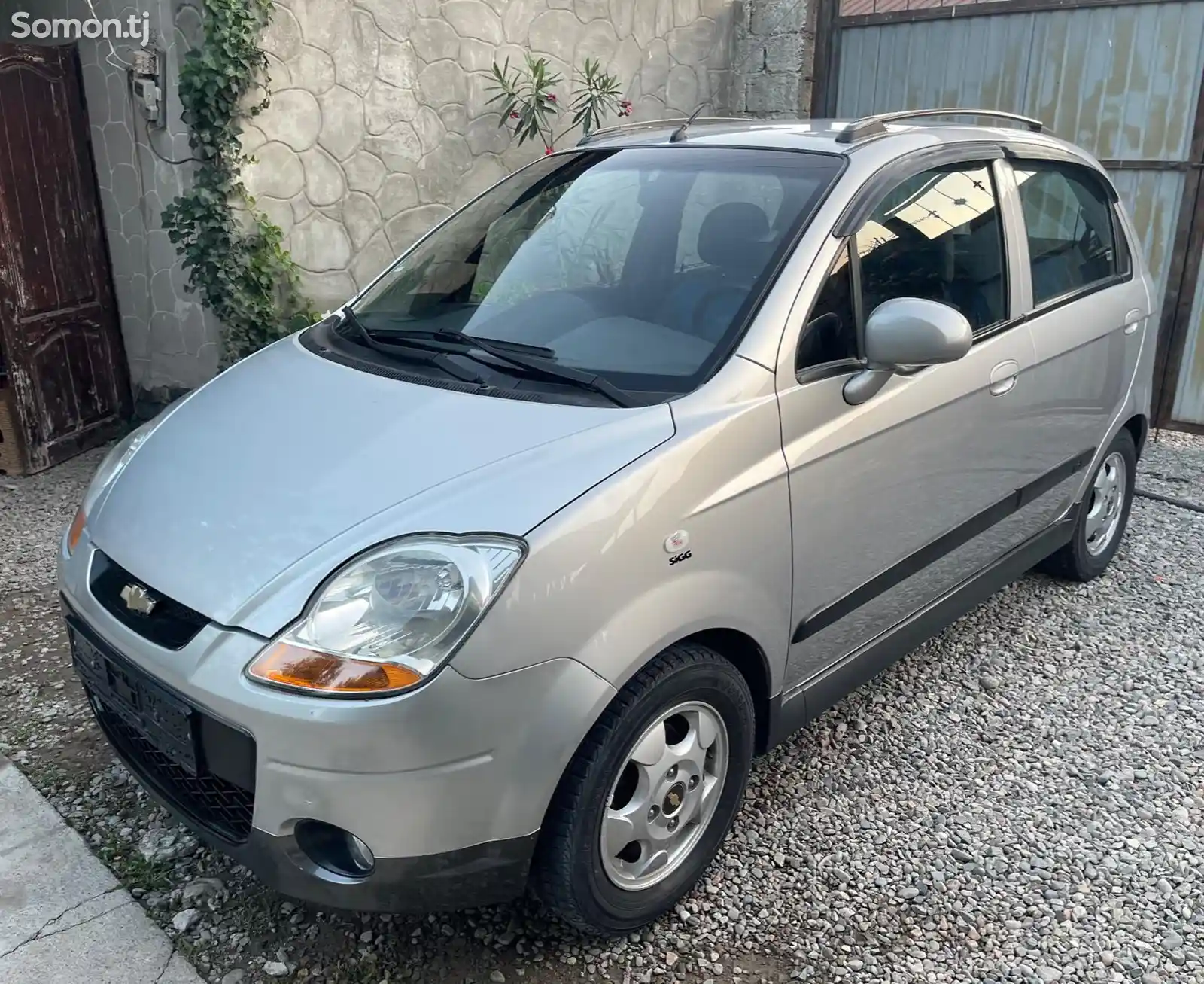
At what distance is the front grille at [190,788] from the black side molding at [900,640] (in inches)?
50.3

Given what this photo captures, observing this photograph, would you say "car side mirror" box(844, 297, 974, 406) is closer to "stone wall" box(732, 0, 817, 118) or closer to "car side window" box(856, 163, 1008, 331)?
"car side window" box(856, 163, 1008, 331)

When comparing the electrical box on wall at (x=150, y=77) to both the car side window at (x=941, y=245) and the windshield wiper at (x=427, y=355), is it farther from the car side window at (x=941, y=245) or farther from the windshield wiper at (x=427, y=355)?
the car side window at (x=941, y=245)

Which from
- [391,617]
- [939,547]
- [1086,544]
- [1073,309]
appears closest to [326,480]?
[391,617]

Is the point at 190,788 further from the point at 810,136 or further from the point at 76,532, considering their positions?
the point at 810,136

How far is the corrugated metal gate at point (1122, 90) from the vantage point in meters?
5.72

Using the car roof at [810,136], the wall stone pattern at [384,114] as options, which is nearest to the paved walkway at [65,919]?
the car roof at [810,136]

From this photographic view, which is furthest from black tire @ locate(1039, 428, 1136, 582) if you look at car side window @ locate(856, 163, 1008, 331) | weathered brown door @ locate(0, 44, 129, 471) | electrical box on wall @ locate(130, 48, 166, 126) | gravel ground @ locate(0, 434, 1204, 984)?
weathered brown door @ locate(0, 44, 129, 471)

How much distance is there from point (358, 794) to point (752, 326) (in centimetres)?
136

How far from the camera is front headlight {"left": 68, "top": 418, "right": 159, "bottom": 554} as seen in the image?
2.53 metres

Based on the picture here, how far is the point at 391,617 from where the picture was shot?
6.33 ft

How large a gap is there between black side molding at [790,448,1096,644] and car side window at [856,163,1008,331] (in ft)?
1.99

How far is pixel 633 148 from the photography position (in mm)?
3156

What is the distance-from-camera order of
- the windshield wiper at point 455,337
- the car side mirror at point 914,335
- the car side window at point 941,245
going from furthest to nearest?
the car side window at point 941,245, the windshield wiper at point 455,337, the car side mirror at point 914,335

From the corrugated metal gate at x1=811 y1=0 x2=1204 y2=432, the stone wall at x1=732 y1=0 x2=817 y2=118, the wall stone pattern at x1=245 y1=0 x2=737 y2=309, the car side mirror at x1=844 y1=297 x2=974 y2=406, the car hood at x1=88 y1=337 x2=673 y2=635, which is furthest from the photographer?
the stone wall at x1=732 y1=0 x2=817 y2=118
